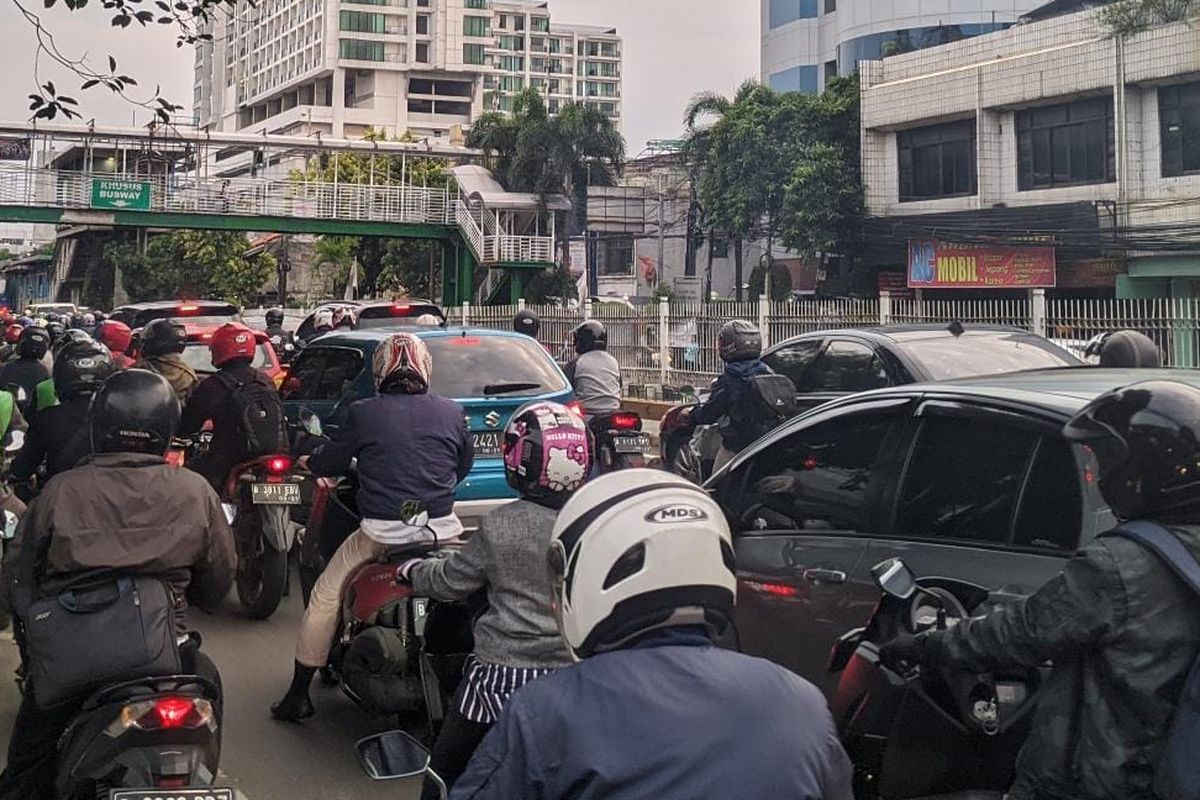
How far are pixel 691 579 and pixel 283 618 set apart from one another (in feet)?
21.1

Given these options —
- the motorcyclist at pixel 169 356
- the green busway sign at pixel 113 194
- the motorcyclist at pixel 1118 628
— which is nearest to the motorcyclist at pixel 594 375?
the motorcyclist at pixel 169 356

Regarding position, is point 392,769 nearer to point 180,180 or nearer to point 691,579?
point 691,579

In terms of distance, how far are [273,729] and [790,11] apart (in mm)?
51604

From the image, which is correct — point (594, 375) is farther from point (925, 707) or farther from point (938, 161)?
point (938, 161)

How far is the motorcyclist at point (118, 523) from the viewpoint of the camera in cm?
371

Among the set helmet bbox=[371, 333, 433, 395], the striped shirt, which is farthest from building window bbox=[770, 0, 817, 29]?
the striped shirt

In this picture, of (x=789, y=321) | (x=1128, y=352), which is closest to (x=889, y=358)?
(x=1128, y=352)

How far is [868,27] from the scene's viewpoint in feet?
156

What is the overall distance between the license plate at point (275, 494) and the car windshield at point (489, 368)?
1243mm

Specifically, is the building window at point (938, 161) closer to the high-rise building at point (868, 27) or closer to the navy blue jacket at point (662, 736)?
the high-rise building at point (868, 27)

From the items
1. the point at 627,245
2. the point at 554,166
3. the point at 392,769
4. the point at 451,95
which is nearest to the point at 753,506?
the point at 392,769

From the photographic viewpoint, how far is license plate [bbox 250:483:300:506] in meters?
7.41

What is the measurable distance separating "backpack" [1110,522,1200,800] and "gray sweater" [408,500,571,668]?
155 centimetres

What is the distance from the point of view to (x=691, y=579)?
6.64 ft
